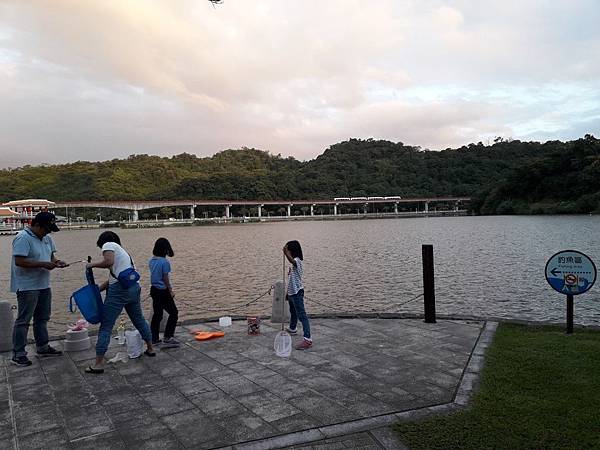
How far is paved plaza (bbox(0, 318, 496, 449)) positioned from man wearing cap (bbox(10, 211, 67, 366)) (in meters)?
0.46

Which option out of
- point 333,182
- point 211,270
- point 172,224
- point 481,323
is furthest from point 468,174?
point 481,323

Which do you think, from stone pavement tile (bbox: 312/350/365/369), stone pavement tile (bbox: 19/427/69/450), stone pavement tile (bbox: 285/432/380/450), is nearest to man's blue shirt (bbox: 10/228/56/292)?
stone pavement tile (bbox: 19/427/69/450)

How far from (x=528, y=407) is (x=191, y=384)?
11.5ft

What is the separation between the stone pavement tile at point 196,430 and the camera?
3.79 m

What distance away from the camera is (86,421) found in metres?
4.28

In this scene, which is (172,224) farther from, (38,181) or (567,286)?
(567,286)

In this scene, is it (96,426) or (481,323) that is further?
(481,323)

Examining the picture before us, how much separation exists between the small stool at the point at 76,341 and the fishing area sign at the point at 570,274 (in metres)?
7.23

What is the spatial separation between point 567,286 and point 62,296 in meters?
17.1

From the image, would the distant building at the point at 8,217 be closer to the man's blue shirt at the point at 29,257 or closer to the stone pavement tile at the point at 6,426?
the man's blue shirt at the point at 29,257

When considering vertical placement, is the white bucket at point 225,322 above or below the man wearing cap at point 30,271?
below

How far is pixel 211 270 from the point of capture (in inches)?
907

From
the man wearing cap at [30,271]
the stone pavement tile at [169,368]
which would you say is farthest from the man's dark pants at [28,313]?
the stone pavement tile at [169,368]

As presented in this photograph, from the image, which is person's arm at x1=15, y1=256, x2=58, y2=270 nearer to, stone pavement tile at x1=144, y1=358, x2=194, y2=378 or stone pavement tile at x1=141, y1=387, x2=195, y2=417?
stone pavement tile at x1=144, y1=358, x2=194, y2=378
